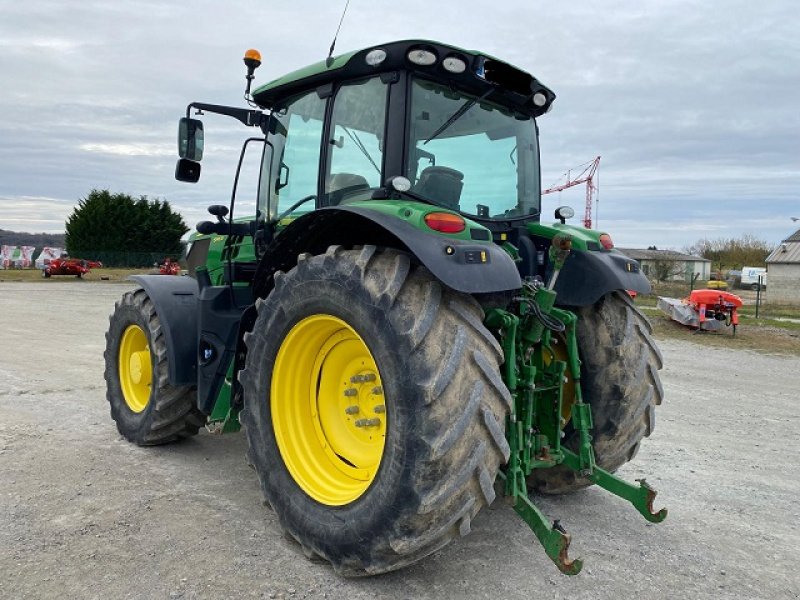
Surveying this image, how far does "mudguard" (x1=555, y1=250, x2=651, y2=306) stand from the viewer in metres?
3.72

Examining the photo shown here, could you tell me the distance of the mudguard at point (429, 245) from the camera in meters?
2.71

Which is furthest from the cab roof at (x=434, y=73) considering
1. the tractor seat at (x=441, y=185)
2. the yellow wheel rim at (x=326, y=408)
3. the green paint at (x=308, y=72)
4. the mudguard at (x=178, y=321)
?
the mudguard at (x=178, y=321)

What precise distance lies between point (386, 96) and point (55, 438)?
3.64m

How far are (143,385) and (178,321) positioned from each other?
0.86 m

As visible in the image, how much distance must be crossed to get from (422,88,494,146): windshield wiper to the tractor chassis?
0.96 meters

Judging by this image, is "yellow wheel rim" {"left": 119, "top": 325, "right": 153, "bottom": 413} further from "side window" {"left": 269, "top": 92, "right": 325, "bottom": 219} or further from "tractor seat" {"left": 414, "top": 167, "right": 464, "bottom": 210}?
"tractor seat" {"left": 414, "top": 167, "right": 464, "bottom": 210}

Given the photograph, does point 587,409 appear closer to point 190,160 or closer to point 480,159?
point 480,159

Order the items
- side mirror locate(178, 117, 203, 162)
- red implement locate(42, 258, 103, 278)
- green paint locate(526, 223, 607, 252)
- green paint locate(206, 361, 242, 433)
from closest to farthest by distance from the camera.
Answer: green paint locate(526, 223, 607, 252) < green paint locate(206, 361, 242, 433) < side mirror locate(178, 117, 203, 162) < red implement locate(42, 258, 103, 278)

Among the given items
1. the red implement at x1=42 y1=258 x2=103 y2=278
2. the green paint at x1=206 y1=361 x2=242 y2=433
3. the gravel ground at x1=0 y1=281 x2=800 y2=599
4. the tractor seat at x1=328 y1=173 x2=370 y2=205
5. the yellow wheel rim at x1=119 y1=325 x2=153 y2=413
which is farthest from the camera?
the red implement at x1=42 y1=258 x2=103 y2=278

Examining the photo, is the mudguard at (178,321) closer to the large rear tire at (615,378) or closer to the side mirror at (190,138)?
the side mirror at (190,138)

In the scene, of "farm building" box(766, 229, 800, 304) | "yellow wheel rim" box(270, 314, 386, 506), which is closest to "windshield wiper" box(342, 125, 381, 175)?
"yellow wheel rim" box(270, 314, 386, 506)

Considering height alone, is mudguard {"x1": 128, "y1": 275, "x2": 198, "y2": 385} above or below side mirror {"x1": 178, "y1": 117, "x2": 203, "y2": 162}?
below

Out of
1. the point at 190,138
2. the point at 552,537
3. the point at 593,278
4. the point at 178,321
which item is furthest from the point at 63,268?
the point at 552,537

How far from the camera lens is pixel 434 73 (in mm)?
3473
